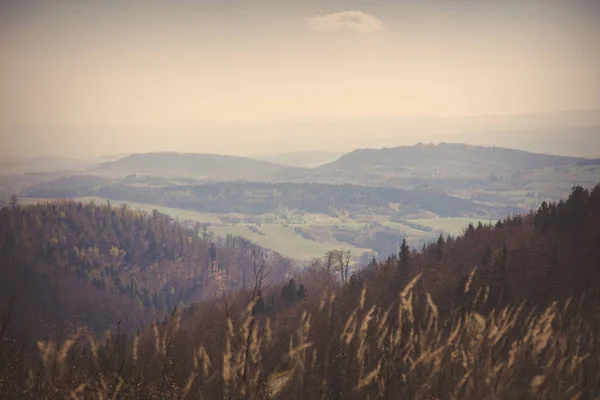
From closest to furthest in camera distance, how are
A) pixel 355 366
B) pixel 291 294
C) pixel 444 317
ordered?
1. pixel 355 366
2. pixel 444 317
3. pixel 291 294

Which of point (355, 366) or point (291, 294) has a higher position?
point (355, 366)

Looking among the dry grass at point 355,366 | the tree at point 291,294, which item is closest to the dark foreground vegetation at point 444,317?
the dry grass at point 355,366

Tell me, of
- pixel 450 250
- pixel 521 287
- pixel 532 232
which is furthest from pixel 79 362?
pixel 450 250

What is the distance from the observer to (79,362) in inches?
1336

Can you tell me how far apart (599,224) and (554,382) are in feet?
226

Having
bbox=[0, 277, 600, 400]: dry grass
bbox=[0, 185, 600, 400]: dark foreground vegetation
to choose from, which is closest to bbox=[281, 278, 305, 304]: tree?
bbox=[0, 185, 600, 400]: dark foreground vegetation

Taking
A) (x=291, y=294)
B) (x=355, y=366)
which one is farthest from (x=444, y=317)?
(x=291, y=294)

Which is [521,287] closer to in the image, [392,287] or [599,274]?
[599,274]

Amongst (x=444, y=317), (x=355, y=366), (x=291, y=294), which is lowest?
(x=291, y=294)

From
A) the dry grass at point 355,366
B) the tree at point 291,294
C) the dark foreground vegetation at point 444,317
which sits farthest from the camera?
the tree at point 291,294

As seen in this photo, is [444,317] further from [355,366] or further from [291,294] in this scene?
[291,294]

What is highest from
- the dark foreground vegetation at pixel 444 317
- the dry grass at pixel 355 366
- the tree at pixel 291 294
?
the dry grass at pixel 355 366

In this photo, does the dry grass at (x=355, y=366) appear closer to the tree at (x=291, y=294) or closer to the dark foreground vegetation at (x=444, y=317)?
the dark foreground vegetation at (x=444, y=317)

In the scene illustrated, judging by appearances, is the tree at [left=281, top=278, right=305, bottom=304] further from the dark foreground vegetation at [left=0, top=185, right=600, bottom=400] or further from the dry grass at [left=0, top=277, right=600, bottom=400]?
the dry grass at [left=0, top=277, right=600, bottom=400]
